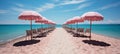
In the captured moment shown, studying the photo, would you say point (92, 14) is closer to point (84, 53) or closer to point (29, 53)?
point (84, 53)

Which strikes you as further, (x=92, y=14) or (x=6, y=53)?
(x=92, y=14)

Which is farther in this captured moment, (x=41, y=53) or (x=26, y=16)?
(x=26, y=16)

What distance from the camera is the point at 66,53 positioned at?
17.3 ft

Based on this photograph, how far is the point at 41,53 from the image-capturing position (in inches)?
206

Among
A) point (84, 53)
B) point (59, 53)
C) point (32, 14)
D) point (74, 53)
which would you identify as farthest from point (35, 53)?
point (32, 14)

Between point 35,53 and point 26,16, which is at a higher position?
point 26,16

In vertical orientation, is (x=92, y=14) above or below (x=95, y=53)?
above

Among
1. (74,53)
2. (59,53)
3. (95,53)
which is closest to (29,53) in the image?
(59,53)

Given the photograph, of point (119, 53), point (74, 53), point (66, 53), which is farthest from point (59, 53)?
point (119, 53)

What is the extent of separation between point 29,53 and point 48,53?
0.94 m

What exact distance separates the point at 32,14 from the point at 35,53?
3.79 metres

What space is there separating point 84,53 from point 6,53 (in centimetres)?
394

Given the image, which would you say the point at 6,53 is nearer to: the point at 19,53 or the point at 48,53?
the point at 19,53

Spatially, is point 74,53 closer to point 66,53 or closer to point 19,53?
point 66,53
